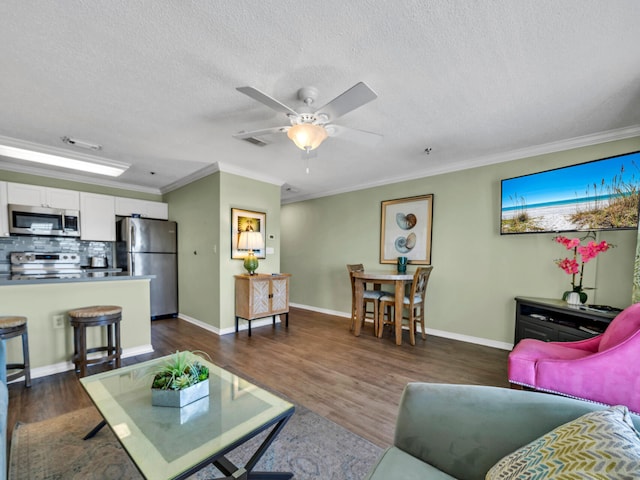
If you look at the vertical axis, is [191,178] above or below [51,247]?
above

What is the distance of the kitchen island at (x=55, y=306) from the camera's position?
2389 millimetres

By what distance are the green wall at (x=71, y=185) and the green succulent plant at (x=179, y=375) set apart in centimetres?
453

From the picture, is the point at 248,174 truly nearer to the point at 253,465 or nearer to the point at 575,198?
the point at 253,465

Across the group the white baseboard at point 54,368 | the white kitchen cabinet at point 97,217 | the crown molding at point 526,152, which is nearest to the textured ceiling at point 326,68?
the crown molding at point 526,152

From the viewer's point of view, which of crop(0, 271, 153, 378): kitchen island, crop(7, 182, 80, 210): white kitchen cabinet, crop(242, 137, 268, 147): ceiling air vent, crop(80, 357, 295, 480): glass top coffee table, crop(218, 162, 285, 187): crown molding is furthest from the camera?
crop(218, 162, 285, 187): crown molding

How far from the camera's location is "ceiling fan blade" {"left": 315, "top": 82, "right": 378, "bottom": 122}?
1.56 m

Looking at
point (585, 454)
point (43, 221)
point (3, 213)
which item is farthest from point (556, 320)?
point (3, 213)

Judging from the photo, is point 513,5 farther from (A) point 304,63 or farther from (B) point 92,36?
(B) point 92,36

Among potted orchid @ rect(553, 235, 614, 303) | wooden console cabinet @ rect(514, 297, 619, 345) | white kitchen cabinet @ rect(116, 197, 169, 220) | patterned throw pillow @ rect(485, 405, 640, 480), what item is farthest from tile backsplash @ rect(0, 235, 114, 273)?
potted orchid @ rect(553, 235, 614, 303)

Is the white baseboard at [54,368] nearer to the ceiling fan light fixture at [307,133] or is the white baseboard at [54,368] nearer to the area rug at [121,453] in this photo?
the area rug at [121,453]

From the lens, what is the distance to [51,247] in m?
4.12

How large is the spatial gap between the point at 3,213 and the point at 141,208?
1596mm

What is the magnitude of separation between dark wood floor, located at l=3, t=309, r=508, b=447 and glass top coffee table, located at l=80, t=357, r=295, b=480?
2.34 ft

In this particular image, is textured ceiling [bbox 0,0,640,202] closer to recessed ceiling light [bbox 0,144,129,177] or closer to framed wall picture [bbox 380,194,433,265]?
recessed ceiling light [bbox 0,144,129,177]
